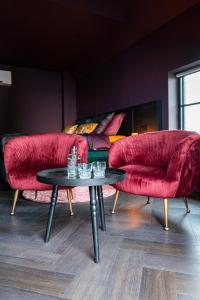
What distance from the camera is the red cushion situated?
13.3ft

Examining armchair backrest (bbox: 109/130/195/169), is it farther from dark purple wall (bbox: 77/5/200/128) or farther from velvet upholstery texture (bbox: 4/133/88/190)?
dark purple wall (bbox: 77/5/200/128)

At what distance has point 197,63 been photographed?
10.1 feet

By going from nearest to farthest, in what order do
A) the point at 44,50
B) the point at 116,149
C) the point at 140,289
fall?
the point at 140,289
the point at 116,149
the point at 44,50

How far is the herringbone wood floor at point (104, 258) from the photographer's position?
3.75 feet

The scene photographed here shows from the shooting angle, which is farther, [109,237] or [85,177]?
[109,237]

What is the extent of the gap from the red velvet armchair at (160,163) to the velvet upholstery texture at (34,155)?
0.46 m

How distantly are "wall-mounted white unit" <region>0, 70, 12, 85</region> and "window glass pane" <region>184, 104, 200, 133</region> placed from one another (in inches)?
176

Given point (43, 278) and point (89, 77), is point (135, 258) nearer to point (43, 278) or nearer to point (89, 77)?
point (43, 278)

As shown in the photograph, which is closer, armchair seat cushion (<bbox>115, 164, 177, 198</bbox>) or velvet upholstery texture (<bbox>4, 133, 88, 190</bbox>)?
armchair seat cushion (<bbox>115, 164, 177, 198</bbox>)

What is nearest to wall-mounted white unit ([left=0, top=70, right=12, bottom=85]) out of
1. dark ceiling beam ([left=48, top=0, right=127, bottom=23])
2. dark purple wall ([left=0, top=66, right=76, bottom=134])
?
dark purple wall ([left=0, top=66, right=76, bottom=134])

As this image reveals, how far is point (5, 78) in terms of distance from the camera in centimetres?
604

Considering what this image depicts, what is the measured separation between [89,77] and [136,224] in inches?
177

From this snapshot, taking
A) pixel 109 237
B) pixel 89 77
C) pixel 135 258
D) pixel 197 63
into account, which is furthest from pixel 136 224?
pixel 89 77

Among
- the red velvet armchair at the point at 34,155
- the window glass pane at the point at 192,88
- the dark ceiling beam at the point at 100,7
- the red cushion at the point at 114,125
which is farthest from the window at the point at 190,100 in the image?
the red velvet armchair at the point at 34,155
